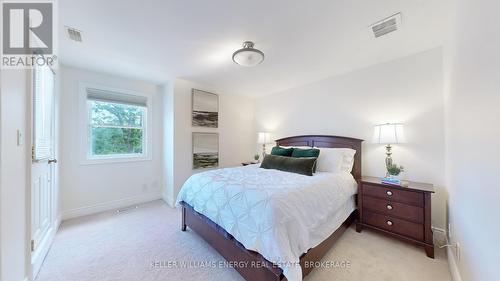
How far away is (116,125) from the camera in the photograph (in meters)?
3.37

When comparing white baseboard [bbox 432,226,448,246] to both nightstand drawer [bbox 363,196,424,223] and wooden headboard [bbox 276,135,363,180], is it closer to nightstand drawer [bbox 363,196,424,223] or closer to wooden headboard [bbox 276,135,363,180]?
nightstand drawer [bbox 363,196,424,223]

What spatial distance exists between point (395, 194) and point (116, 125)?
4366 millimetres

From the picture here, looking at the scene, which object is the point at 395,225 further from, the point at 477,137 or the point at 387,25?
the point at 387,25

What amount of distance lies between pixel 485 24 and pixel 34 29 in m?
3.42

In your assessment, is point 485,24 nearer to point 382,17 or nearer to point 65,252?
point 382,17

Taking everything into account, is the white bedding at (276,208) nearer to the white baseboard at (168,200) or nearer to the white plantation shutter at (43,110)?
the white baseboard at (168,200)

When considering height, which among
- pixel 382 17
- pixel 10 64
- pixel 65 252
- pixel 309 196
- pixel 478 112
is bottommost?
pixel 65 252

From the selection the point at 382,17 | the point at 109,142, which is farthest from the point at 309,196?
the point at 109,142

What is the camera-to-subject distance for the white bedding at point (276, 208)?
139 cm

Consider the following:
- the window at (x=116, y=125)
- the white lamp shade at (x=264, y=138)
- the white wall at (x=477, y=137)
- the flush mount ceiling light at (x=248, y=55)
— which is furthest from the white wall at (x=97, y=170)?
the white wall at (x=477, y=137)

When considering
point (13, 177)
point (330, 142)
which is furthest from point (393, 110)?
point (13, 177)

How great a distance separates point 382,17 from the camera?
176 cm

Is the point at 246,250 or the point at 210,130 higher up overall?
the point at 210,130

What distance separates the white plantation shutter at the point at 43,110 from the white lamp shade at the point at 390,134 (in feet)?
12.4
